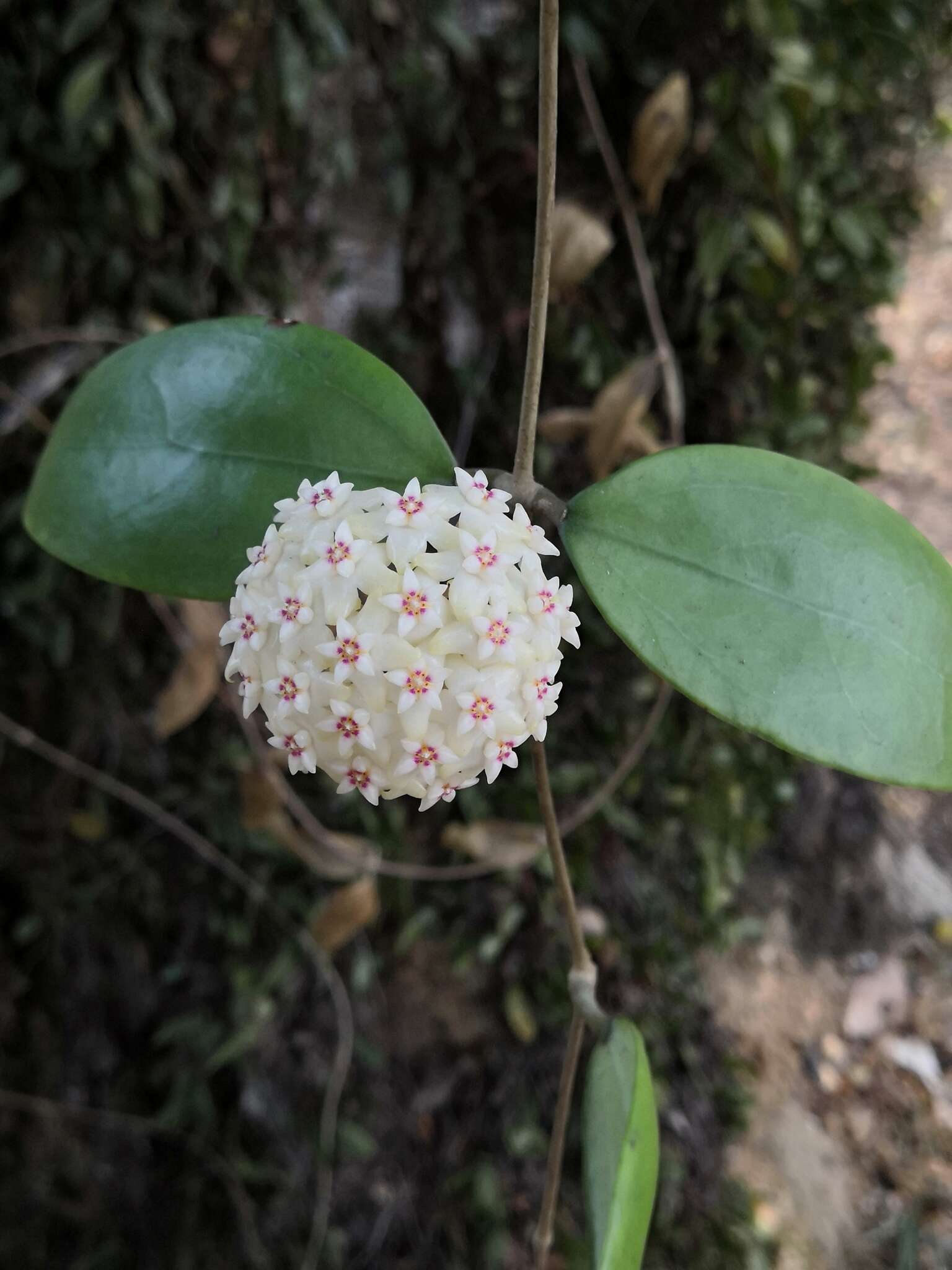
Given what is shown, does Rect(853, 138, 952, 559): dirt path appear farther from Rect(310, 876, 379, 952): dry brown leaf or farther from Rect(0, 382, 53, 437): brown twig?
Result: Rect(0, 382, 53, 437): brown twig

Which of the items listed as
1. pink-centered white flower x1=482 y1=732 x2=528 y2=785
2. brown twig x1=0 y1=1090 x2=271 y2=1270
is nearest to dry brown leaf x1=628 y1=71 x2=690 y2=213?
pink-centered white flower x1=482 y1=732 x2=528 y2=785

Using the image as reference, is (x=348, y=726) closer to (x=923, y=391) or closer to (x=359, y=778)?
(x=359, y=778)

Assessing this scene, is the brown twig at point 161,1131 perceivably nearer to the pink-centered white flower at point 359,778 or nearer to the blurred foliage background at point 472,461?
the blurred foliage background at point 472,461

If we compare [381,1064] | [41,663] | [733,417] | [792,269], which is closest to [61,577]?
[41,663]

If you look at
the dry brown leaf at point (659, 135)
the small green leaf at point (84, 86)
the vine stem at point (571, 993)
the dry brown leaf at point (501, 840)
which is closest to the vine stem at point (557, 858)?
the vine stem at point (571, 993)

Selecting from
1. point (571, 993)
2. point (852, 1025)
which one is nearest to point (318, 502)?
point (571, 993)

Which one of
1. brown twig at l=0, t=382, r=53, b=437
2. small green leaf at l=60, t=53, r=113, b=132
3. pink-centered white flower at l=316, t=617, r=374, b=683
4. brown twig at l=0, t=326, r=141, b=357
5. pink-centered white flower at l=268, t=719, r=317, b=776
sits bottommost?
brown twig at l=0, t=382, r=53, b=437
